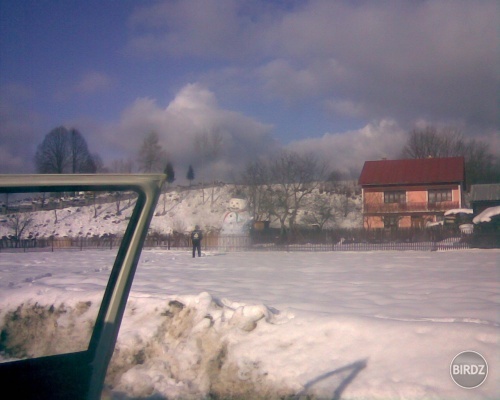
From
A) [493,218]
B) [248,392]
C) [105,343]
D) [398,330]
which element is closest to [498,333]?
[398,330]

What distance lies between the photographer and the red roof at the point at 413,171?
1014 inches

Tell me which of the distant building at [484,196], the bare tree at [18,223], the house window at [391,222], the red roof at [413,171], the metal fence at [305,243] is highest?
the red roof at [413,171]

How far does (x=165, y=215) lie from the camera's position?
55.8 ft

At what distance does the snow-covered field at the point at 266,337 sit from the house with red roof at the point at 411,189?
17492mm

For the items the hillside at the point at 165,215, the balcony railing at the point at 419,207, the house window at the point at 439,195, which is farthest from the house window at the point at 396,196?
the hillside at the point at 165,215

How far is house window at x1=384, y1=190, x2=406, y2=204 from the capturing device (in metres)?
28.1

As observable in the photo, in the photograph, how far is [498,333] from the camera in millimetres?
6332

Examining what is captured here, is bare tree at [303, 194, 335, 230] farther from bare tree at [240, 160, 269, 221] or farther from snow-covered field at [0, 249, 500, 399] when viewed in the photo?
snow-covered field at [0, 249, 500, 399]

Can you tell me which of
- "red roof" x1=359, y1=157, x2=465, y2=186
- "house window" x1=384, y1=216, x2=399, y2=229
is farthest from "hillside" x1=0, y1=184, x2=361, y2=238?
"red roof" x1=359, y1=157, x2=465, y2=186

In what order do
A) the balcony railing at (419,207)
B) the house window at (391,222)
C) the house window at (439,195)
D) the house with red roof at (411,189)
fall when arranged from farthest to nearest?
1. the house window at (391,222)
2. the balcony railing at (419,207)
3. the house window at (439,195)
4. the house with red roof at (411,189)

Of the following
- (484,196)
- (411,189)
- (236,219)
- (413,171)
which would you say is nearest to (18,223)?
(413,171)
